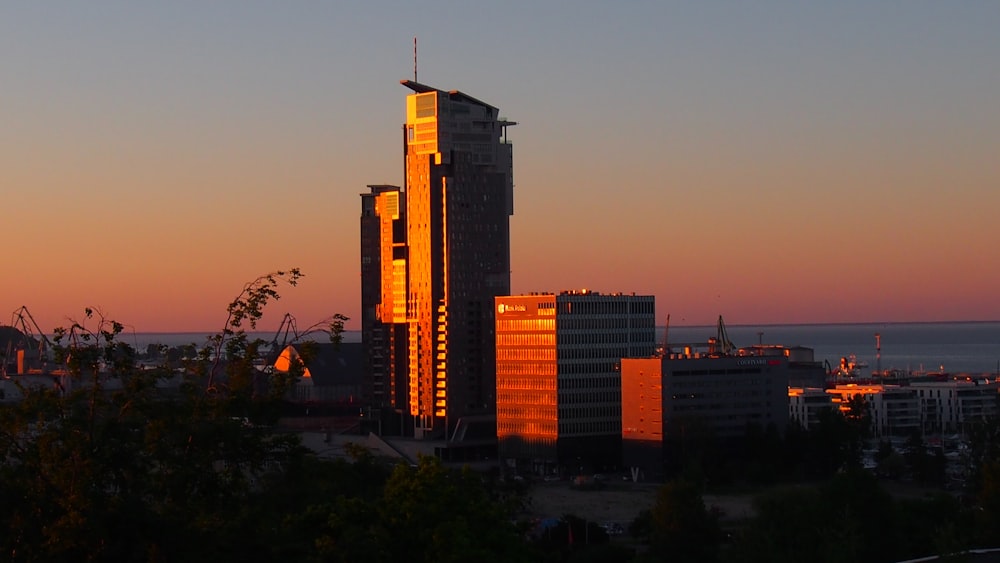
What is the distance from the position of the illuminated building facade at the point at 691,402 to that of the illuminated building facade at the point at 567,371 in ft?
11.7

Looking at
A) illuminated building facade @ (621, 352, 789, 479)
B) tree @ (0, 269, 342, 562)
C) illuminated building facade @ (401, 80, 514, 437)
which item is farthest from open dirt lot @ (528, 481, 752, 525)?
tree @ (0, 269, 342, 562)

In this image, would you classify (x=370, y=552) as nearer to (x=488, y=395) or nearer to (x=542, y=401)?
(x=542, y=401)

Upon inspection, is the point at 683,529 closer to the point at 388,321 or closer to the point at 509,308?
the point at 509,308

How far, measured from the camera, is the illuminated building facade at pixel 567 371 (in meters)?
89.1

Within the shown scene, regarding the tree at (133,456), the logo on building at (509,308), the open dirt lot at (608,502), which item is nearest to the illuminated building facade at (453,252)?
the logo on building at (509,308)

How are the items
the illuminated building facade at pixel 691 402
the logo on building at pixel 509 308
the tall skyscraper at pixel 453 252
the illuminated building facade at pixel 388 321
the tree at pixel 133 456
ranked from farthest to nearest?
the illuminated building facade at pixel 388 321 → the tall skyscraper at pixel 453 252 → the logo on building at pixel 509 308 → the illuminated building facade at pixel 691 402 → the tree at pixel 133 456

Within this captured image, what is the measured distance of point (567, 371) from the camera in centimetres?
8931

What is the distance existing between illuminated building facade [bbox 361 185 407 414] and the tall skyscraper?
2.39 m

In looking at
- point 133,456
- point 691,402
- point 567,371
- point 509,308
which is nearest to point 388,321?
point 509,308

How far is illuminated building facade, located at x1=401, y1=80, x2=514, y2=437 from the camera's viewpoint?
99500mm

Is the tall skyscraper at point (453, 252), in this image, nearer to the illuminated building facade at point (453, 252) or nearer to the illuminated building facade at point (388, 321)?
the illuminated building facade at point (453, 252)

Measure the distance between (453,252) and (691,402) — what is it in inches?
834

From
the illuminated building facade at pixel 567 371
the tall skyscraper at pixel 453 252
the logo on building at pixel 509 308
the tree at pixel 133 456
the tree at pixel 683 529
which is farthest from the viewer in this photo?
the tall skyscraper at pixel 453 252

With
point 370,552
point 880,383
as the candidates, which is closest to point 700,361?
point 880,383
